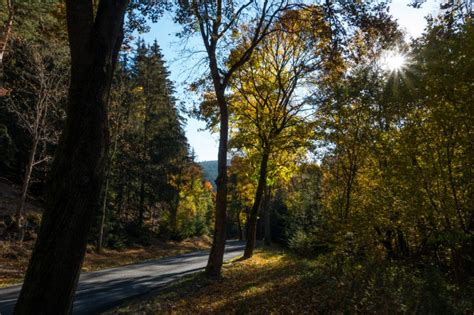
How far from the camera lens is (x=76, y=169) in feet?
13.1

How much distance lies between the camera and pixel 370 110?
11.9 m

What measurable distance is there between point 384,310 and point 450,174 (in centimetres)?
335

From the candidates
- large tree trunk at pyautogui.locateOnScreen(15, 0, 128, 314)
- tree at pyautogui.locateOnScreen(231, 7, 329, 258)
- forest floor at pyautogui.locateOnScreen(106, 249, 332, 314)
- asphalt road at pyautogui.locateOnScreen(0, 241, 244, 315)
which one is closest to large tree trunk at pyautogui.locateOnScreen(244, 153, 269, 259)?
tree at pyautogui.locateOnScreen(231, 7, 329, 258)

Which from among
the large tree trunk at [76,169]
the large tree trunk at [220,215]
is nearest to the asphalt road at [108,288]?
the large tree trunk at [220,215]

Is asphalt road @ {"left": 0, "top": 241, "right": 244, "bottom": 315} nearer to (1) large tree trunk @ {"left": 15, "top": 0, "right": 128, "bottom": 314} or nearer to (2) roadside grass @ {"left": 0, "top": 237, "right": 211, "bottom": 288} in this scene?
(2) roadside grass @ {"left": 0, "top": 237, "right": 211, "bottom": 288}

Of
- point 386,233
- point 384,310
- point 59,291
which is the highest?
point 386,233

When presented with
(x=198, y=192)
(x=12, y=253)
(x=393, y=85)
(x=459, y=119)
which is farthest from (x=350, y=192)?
(x=198, y=192)

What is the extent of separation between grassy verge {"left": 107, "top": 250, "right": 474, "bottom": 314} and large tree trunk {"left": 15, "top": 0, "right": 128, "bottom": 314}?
4090mm

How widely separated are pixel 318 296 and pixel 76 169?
6264 millimetres

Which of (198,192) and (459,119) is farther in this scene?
(198,192)

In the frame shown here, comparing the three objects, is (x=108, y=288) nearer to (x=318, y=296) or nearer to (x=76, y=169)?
(x=318, y=296)

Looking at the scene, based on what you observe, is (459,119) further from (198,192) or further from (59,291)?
(198,192)

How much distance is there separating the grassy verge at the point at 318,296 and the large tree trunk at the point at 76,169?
4.09 m

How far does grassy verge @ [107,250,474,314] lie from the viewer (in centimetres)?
650
